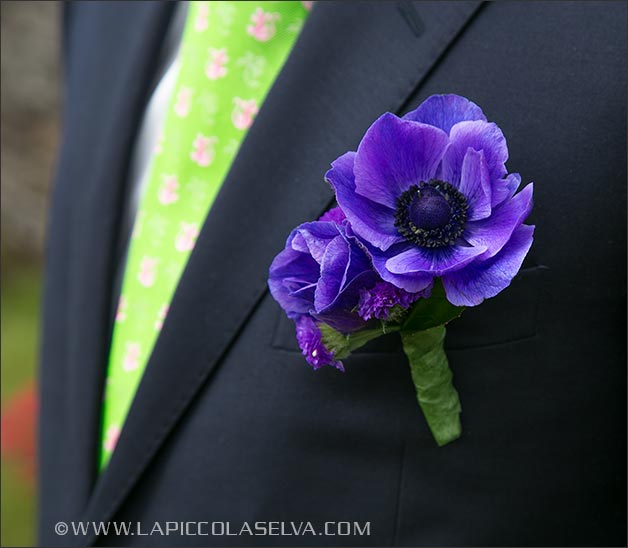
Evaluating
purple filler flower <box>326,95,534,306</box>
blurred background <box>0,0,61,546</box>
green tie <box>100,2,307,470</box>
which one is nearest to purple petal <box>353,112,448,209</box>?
purple filler flower <box>326,95,534,306</box>

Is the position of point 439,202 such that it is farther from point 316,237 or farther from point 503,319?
point 503,319

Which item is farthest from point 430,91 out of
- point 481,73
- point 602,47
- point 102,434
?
point 102,434

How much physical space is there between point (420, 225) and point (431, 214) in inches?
0.5

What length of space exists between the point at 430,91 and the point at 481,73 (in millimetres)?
60

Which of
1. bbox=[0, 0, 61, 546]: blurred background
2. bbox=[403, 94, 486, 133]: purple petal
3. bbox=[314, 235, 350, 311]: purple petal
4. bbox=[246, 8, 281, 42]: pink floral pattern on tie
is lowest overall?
bbox=[0, 0, 61, 546]: blurred background

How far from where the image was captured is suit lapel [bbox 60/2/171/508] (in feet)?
3.63

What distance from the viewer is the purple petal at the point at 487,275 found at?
0.63 m

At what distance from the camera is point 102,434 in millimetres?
1121

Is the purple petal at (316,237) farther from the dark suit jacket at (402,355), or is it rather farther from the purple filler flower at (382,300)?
the dark suit jacket at (402,355)

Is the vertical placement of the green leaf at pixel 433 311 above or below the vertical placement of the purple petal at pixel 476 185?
below

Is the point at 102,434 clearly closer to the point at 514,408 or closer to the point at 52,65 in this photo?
the point at 514,408

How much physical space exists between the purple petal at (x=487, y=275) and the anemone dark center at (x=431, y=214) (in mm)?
34

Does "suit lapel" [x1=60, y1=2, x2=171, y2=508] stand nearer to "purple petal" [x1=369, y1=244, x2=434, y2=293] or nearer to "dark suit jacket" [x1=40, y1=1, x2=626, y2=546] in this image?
"dark suit jacket" [x1=40, y1=1, x2=626, y2=546]

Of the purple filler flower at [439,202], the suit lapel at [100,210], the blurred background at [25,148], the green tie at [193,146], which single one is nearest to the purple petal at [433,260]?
the purple filler flower at [439,202]
